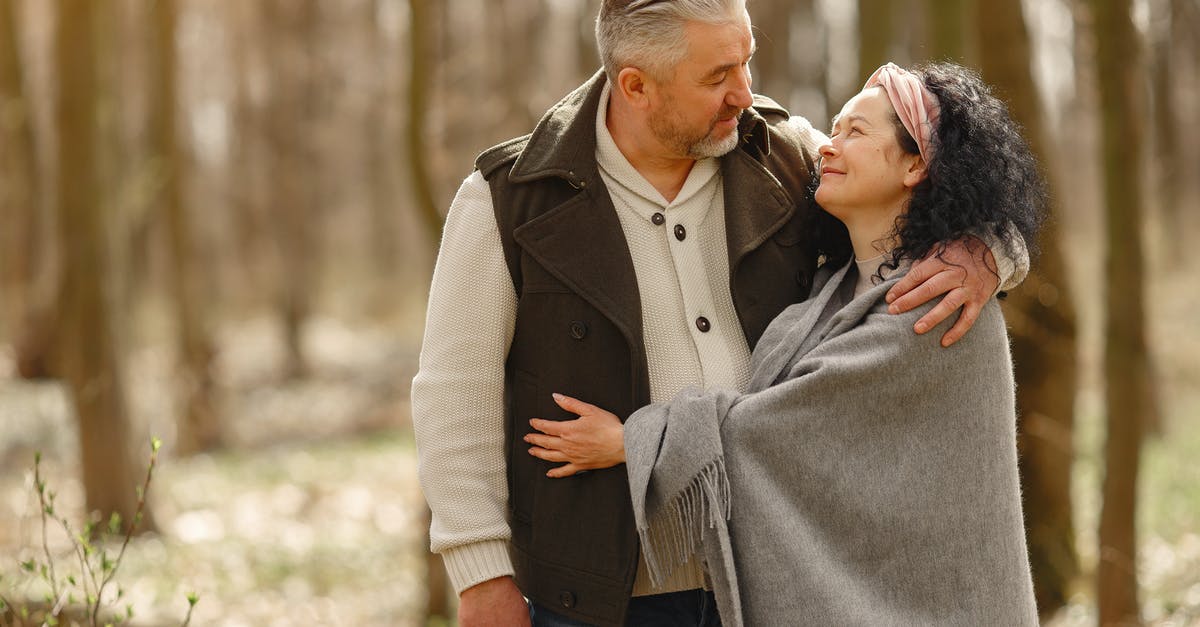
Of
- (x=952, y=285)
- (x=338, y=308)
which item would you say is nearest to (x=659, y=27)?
(x=952, y=285)

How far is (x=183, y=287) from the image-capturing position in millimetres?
14477

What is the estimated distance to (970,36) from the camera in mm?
6152

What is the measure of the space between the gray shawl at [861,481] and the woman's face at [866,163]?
23 cm

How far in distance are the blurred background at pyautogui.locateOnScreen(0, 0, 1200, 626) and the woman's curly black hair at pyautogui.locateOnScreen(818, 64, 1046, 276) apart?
1.09 ft

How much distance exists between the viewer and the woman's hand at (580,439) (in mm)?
2600

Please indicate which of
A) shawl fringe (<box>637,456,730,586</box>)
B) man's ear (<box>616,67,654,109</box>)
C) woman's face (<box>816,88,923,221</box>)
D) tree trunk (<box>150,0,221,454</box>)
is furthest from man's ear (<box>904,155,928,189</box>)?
tree trunk (<box>150,0,221,454</box>)

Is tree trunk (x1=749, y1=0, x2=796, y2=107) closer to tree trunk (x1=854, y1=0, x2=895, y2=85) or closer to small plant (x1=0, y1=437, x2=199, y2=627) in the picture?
tree trunk (x1=854, y1=0, x2=895, y2=85)

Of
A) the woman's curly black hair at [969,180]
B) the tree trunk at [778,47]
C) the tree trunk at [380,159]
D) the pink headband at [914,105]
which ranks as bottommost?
the tree trunk at [380,159]

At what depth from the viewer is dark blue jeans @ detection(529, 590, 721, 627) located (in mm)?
2738

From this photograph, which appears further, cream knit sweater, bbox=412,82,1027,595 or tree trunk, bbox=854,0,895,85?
tree trunk, bbox=854,0,895,85

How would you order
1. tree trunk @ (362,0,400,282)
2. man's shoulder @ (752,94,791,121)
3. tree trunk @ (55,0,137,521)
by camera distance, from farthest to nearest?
tree trunk @ (362,0,400,282) < tree trunk @ (55,0,137,521) < man's shoulder @ (752,94,791,121)

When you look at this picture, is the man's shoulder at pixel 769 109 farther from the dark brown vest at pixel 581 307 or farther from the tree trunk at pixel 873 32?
the tree trunk at pixel 873 32

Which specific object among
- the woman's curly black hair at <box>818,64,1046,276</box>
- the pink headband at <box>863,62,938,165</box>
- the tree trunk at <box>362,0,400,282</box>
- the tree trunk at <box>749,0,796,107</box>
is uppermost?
the pink headband at <box>863,62,938,165</box>

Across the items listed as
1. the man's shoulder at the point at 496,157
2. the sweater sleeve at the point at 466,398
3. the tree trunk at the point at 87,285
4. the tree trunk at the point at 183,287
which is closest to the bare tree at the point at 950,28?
the man's shoulder at the point at 496,157
